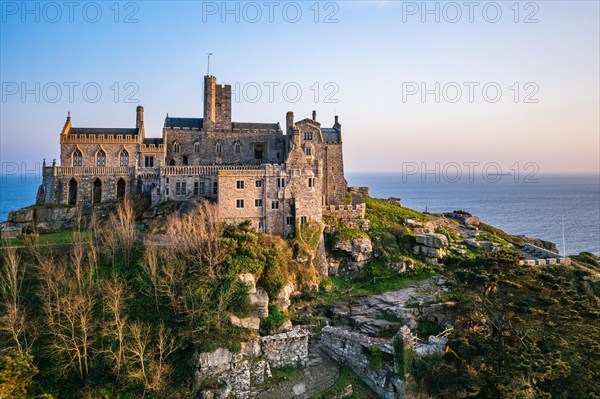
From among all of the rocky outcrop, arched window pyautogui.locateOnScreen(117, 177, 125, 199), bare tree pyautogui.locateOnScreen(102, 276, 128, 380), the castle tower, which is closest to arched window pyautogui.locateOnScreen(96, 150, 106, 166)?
arched window pyautogui.locateOnScreen(117, 177, 125, 199)

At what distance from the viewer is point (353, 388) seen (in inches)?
1346

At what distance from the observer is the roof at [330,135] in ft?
188

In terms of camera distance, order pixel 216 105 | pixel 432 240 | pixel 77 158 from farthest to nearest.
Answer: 1. pixel 216 105
2. pixel 77 158
3. pixel 432 240

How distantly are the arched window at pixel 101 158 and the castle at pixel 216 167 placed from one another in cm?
12

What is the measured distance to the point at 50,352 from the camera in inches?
1245

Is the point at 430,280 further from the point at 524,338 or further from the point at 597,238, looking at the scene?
the point at 597,238

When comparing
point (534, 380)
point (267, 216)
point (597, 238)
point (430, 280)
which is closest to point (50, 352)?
point (267, 216)

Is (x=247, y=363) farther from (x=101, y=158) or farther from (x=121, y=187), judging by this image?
(x=101, y=158)

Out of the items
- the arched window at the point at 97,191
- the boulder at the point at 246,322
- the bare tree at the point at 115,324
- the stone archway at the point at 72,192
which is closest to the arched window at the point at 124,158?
the arched window at the point at 97,191

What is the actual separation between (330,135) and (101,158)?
31.2 m

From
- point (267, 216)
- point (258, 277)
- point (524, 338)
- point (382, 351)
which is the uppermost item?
point (267, 216)

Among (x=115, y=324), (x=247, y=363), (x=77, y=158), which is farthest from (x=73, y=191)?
(x=247, y=363)

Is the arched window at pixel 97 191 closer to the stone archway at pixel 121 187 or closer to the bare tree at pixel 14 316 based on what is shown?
the stone archway at pixel 121 187

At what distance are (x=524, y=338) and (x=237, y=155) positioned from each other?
139 feet
